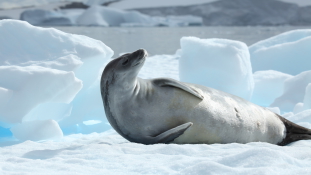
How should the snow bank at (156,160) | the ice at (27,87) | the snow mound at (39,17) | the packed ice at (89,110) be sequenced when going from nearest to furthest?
the snow bank at (156,160) < the packed ice at (89,110) < the ice at (27,87) < the snow mound at (39,17)

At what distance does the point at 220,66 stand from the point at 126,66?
141 inches

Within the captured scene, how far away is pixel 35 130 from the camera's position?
12.2 ft

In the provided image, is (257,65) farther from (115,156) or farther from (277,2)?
(277,2)

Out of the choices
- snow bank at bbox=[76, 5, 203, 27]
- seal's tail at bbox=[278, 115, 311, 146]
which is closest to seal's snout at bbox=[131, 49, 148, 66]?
seal's tail at bbox=[278, 115, 311, 146]

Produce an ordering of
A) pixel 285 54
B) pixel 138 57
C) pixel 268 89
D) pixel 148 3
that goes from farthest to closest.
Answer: pixel 148 3
pixel 285 54
pixel 268 89
pixel 138 57

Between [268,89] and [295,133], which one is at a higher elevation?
[268,89]

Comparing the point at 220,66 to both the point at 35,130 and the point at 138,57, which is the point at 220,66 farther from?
the point at 138,57

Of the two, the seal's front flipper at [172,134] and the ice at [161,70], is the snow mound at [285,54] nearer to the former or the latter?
the ice at [161,70]

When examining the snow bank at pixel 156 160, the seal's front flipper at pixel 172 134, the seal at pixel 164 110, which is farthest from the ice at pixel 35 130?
the seal's front flipper at pixel 172 134

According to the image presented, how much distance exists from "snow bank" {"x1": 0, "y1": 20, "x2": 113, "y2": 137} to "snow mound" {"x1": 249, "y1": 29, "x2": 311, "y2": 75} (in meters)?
4.77

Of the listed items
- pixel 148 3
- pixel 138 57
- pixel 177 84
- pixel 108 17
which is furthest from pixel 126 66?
pixel 148 3

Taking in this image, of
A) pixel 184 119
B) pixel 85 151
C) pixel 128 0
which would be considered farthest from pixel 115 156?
pixel 128 0

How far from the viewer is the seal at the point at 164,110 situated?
8.51 feet

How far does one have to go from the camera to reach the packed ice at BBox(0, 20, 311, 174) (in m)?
1.98
